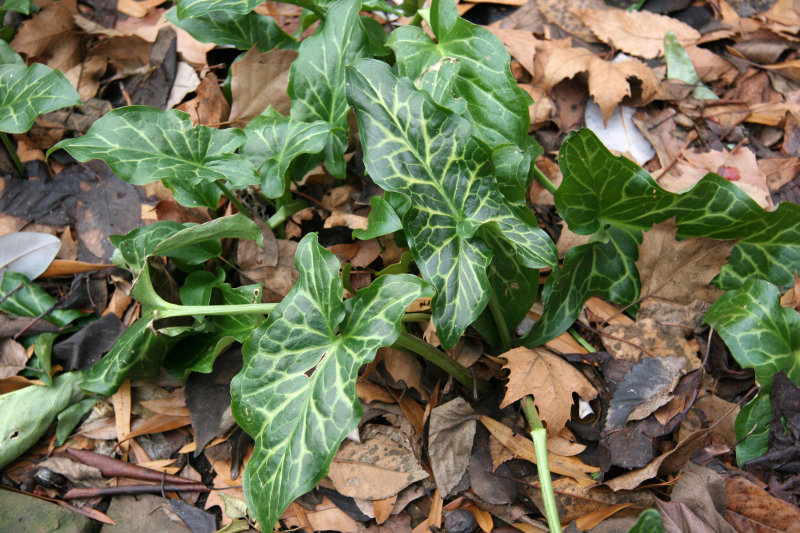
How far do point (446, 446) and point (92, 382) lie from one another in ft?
3.25

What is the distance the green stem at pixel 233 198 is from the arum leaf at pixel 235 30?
0.55 meters

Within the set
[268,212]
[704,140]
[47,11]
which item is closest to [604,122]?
[704,140]

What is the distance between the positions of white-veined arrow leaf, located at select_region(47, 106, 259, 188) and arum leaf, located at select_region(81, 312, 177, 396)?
0.39 meters

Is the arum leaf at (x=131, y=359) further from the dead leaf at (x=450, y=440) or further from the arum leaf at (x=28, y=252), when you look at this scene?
the dead leaf at (x=450, y=440)

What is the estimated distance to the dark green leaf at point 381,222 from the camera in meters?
1.48

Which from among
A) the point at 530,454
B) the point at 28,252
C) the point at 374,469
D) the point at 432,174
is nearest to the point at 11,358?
the point at 28,252

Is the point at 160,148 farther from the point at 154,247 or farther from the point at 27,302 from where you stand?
the point at 27,302

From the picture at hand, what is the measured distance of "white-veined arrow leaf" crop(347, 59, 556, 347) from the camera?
4.86 feet

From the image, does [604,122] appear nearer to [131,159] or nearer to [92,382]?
Result: [131,159]

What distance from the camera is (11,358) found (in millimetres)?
1895

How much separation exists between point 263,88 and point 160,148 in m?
0.53

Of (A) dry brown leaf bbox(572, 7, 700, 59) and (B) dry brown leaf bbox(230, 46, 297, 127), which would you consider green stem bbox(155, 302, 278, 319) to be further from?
(A) dry brown leaf bbox(572, 7, 700, 59)

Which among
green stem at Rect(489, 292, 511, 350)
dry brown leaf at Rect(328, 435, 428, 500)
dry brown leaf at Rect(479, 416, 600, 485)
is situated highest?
green stem at Rect(489, 292, 511, 350)

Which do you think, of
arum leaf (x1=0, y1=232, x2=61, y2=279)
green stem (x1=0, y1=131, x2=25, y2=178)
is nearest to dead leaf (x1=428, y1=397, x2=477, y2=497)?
arum leaf (x1=0, y1=232, x2=61, y2=279)
